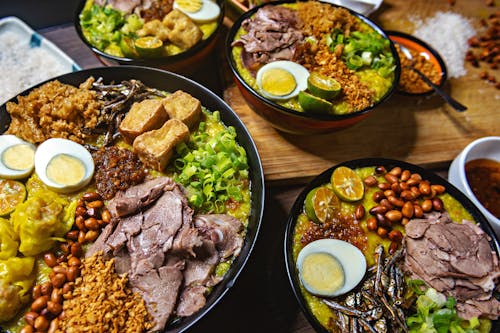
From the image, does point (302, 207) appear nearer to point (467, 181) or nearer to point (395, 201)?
point (395, 201)

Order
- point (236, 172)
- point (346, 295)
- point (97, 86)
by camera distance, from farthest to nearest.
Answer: point (97, 86)
point (236, 172)
point (346, 295)


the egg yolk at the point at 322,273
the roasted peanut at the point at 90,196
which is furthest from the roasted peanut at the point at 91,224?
the egg yolk at the point at 322,273

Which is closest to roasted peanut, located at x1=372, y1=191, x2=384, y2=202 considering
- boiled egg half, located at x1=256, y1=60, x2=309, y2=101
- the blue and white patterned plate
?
boiled egg half, located at x1=256, y1=60, x2=309, y2=101

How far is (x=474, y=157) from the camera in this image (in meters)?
2.87

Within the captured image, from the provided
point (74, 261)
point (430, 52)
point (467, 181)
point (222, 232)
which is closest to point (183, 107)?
point (222, 232)

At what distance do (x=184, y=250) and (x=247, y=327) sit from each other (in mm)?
790

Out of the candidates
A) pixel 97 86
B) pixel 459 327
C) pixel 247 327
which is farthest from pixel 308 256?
pixel 97 86

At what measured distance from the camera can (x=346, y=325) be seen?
2.02m

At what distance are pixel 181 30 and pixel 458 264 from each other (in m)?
2.54

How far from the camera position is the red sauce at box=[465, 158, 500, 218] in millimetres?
2697

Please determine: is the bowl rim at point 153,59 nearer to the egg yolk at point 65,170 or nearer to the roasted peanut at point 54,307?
the egg yolk at point 65,170

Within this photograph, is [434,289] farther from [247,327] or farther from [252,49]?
[252,49]

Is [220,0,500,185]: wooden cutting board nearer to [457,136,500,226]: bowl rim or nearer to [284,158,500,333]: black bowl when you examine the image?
[457,136,500,226]: bowl rim

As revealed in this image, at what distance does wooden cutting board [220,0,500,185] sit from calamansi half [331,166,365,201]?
1.50ft
